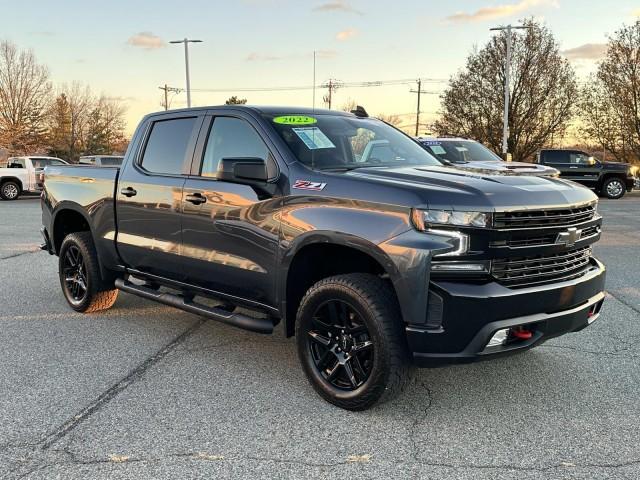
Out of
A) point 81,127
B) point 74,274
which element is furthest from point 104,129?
point 74,274

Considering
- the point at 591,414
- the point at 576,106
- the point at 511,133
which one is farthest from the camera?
the point at 511,133

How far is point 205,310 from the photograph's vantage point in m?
4.47

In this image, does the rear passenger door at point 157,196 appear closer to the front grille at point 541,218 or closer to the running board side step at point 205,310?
the running board side step at point 205,310

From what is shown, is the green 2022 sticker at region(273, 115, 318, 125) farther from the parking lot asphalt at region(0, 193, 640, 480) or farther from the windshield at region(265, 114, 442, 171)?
the parking lot asphalt at region(0, 193, 640, 480)

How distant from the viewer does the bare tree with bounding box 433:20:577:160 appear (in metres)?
33.9

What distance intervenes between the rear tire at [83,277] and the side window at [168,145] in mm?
1150

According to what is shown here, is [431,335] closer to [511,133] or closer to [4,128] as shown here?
[511,133]

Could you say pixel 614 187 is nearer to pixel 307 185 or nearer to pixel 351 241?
pixel 307 185

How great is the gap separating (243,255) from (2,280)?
4.78m

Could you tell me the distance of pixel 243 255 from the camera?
416 cm

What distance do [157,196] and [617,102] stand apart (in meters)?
31.5

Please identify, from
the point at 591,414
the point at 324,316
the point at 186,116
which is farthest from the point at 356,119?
the point at 591,414

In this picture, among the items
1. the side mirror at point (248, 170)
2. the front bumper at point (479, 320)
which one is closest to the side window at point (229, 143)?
the side mirror at point (248, 170)

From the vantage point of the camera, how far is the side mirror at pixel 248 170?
12.8 ft
